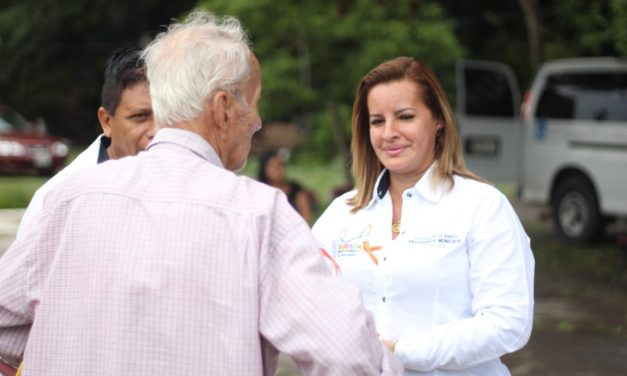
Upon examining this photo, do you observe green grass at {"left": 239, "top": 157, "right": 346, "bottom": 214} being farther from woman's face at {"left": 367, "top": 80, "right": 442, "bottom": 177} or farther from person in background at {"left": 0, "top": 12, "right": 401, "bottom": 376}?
person in background at {"left": 0, "top": 12, "right": 401, "bottom": 376}

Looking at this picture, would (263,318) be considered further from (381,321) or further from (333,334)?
(381,321)

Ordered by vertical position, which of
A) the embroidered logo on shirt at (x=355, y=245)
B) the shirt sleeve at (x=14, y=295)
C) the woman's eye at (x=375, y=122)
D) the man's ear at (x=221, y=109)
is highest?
the woman's eye at (x=375, y=122)

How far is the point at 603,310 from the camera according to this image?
8383 millimetres

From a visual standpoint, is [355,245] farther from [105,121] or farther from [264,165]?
[264,165]

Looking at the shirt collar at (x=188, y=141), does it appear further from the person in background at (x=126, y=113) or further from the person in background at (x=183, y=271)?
the person in background at (x=126, y=113)

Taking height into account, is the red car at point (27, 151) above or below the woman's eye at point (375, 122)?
above

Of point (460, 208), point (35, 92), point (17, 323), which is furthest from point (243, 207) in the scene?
point (35, 92)

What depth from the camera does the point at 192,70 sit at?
200 cm

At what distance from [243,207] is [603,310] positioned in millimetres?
7083

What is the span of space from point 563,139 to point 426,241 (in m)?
8.97

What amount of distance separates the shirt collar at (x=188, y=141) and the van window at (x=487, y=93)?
11.0 meters

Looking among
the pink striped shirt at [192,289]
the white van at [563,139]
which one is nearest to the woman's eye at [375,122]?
the pink striped shirt at [192,289]

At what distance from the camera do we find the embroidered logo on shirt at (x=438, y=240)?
2758 mm

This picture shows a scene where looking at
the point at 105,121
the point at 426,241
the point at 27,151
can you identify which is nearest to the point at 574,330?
the point at 426,241
